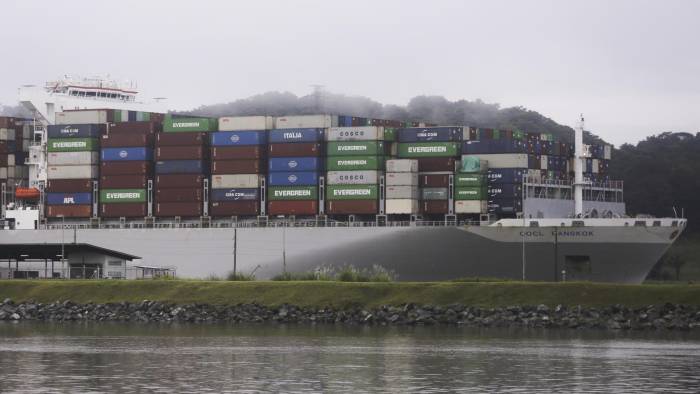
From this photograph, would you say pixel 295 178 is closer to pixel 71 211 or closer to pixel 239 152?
pixel 239 152

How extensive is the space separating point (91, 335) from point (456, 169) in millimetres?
31537

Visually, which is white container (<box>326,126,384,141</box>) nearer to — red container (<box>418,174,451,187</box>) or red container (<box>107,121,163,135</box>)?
red container (<box>418,174,451,187</box>)

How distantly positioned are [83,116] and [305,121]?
17088mm

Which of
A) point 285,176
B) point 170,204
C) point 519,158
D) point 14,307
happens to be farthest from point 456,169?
point 14,307

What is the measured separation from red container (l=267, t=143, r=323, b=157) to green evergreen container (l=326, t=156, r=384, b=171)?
3.82ft

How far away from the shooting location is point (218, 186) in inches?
3428

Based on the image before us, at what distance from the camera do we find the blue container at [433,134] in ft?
274

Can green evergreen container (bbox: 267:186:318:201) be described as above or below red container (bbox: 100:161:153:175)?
below

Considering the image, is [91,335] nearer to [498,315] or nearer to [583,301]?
[498,315]

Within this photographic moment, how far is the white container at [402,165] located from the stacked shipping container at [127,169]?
17.5m

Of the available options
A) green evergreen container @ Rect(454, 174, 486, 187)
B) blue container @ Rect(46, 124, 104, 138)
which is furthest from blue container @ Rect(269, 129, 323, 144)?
blue container @ Rect(46, 124, 104, 138)

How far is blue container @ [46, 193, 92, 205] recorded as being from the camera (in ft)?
299

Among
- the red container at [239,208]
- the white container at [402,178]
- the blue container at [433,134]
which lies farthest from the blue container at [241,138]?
the blue container at [433,134]

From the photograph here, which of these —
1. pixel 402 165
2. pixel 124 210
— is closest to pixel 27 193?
pixel 124 210
